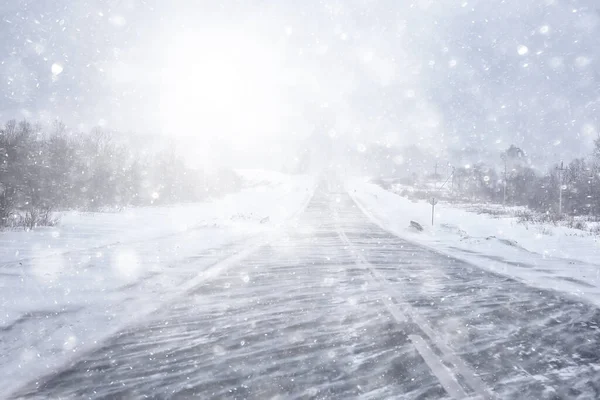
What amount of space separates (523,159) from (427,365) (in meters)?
113

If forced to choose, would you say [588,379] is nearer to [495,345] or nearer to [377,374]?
[495,345]

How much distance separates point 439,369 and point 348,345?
967 mm

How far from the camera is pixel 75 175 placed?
25.8m

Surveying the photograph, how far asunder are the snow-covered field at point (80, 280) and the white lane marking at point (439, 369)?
3368 millimetres

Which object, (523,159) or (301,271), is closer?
(301,271)

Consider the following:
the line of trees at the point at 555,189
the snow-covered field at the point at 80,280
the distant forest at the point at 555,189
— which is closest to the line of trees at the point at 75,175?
the snow-covered field at the point at 80,280

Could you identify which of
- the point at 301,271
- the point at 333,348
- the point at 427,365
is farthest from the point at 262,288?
the point at 427,365

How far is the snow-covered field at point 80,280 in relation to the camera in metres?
4.57

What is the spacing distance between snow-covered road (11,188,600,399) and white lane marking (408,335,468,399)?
1cm

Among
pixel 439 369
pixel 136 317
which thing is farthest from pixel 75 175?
pixel 439 369

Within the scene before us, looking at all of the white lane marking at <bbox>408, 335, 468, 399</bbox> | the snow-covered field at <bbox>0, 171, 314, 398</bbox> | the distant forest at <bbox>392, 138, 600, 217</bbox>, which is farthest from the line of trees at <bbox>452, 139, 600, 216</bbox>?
the white lane marking at <bbox>408, 335, 468, 399</bbox>

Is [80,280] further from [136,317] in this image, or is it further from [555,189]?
[555,189]

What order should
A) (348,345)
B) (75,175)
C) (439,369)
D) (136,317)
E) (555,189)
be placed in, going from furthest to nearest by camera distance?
1. (555,189)
2. (75,175)
3. (136,317)
4. (348,345)
5. (439,369)

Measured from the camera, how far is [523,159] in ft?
340
